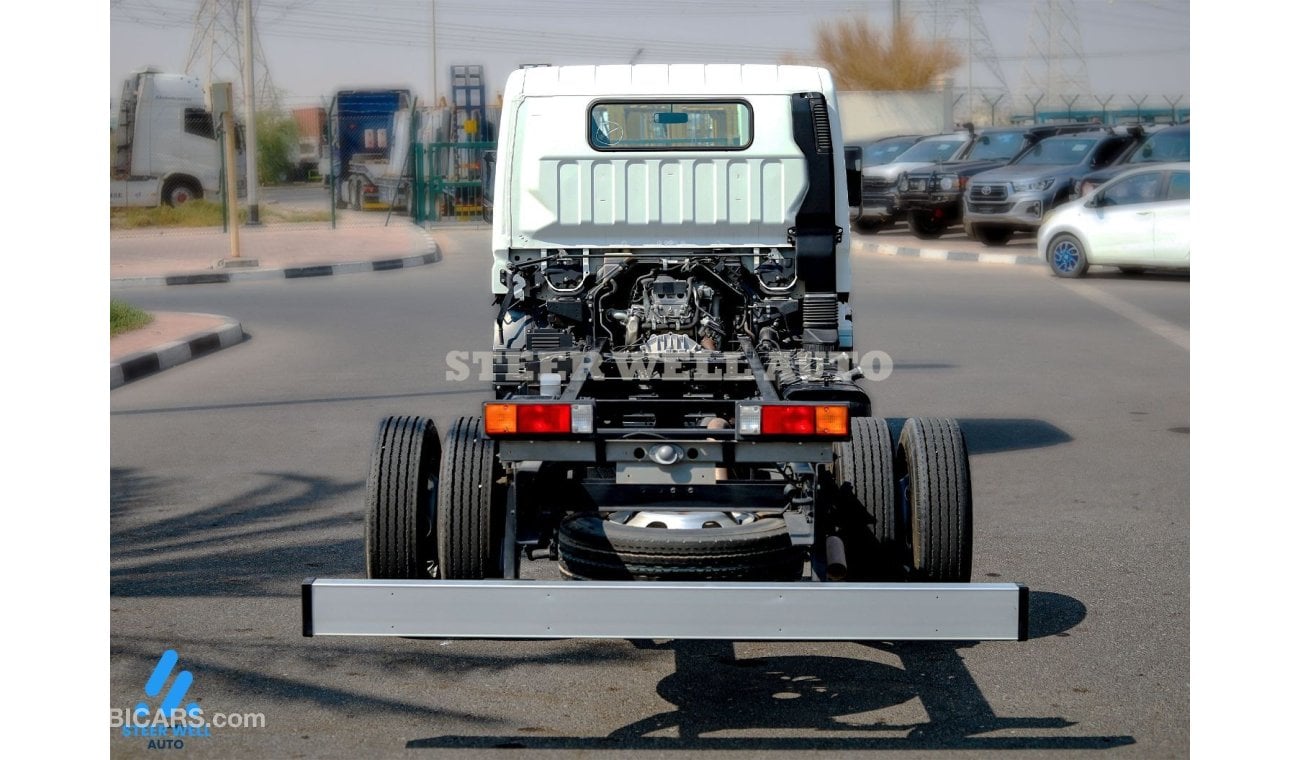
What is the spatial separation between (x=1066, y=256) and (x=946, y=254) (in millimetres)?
3095

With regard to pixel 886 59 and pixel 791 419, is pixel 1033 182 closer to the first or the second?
pixel 791 419

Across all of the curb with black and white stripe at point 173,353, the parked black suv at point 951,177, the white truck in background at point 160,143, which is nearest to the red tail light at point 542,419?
the curb with black and white stripe at point 173,353

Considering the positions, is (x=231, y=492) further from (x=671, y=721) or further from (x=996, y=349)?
(x=996, y=349)

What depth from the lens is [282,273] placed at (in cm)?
2088

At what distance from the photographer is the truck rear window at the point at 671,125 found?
7051 millimetres

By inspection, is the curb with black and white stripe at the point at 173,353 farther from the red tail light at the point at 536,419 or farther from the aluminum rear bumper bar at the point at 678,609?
the aluminum rear bumper bar at the point at 678,609

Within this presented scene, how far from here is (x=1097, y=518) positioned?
7254 millimetres

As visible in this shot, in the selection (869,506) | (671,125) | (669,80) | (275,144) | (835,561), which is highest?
(275,144)

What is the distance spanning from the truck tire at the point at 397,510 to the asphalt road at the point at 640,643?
0.36m

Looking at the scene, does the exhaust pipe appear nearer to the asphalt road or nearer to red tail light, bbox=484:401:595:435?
the asphalt road

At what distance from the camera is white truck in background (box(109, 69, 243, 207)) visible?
33562mm

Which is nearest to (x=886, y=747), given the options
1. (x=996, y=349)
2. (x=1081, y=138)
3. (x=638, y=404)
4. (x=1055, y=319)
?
(x=638, y=404)

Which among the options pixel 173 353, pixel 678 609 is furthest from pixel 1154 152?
pixel 678 609

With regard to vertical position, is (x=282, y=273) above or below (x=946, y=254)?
below
